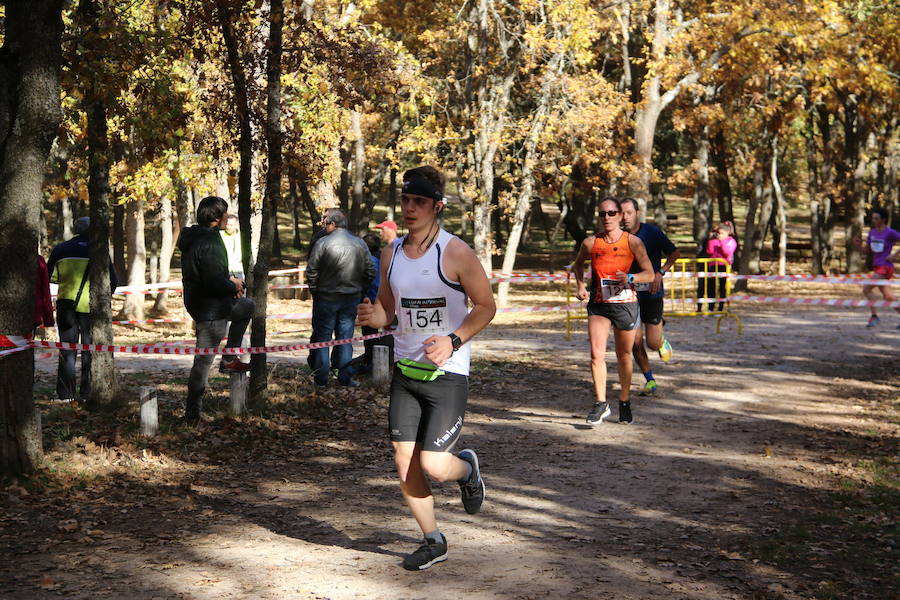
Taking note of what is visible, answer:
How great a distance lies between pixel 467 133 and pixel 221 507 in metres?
19.4

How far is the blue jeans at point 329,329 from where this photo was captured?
42.1 ft

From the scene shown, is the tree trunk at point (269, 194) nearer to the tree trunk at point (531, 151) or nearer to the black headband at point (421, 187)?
the black headband at point (421, 187)

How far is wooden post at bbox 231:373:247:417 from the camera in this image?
10531 mm

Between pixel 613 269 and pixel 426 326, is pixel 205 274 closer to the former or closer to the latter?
pixel 613 269

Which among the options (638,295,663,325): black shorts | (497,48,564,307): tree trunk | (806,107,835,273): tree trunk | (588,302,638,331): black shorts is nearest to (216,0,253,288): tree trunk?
(588,302,638,331): black shorts

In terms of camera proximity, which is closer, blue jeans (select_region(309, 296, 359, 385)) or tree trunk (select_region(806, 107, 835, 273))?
blue jeans (select_region(309, 296, 359, 385))

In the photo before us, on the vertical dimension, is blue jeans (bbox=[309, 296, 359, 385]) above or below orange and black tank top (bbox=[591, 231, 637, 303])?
below

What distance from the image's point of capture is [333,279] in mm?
12789

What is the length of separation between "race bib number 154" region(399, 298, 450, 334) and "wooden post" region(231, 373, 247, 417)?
4.94 metres

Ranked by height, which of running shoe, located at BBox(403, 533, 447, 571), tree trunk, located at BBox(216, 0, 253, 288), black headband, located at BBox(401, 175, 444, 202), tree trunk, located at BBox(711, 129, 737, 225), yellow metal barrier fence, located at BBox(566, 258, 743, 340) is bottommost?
running shoe, located at BBox(403, 533, 447, 571)

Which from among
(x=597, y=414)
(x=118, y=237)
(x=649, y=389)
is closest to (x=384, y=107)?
(x=649, y=389)

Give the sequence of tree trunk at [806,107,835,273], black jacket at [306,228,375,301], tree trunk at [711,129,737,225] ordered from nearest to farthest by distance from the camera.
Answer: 1. black jacket at [306,228,375,301]
2. tree trunk at [711,129,737,225]
3. tree trunk at [806,107,835,273]

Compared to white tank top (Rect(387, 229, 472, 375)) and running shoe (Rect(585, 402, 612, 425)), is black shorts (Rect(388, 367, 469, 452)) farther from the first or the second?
running shoe (Rect(585, 402, 612, 425))

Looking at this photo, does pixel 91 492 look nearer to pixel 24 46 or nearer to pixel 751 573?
pixel 24 46
